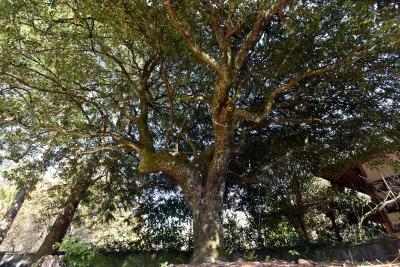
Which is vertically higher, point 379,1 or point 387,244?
point 379,1

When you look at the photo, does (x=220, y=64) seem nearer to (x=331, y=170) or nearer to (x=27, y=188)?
(x=331, y=170)

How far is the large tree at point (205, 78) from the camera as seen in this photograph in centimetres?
606

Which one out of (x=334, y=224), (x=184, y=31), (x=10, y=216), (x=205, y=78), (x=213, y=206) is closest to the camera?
(x=184, y=31)

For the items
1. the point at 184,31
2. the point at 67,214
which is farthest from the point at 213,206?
the point at 67,214

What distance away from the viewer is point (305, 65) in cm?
756

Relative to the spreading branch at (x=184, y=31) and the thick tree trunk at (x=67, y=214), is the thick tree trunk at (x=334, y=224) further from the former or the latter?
the thick tree trunk at (x=67, y=214)

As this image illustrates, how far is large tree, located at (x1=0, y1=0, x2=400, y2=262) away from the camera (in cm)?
606

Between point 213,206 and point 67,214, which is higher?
point 67,214

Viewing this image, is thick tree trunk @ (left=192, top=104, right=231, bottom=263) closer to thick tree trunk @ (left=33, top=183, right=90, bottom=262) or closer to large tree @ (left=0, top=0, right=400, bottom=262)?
large tree @ (left=0, top=0, right=400, bottom=262)

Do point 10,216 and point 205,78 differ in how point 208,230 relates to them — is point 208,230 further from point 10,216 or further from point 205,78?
point 10,216

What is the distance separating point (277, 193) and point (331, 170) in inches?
69.9

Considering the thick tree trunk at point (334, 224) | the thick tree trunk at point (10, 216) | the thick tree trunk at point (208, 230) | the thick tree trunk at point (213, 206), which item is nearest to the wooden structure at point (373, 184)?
the thick tree trunk at point (334, 224)

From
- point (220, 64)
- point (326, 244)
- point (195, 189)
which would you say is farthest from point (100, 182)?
point (326, 244)

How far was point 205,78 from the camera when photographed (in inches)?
352
